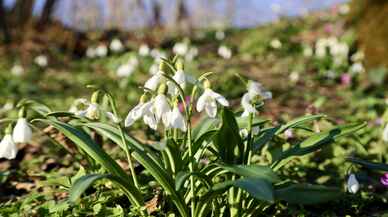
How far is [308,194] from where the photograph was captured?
1675 mm

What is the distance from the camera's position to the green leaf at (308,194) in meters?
1.65

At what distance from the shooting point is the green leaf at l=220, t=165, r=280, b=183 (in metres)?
1.64

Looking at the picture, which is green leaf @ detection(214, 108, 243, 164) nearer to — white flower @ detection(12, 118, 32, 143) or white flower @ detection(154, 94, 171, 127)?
white flower @ detection(154, 94, 171, 127)

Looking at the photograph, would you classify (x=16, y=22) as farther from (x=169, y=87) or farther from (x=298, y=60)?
(x=169, y=87)

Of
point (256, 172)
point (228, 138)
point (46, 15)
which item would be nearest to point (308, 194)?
point (256, 172)

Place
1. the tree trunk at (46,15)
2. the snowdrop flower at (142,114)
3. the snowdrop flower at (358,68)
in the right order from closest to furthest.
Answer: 1. the snowdrop flower at (142,114)
2. the snowdrop flower at (358,68)
3. the tree trunk at (46,15)

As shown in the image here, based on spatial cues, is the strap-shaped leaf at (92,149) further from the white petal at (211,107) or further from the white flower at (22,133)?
the white petal at (211,107)

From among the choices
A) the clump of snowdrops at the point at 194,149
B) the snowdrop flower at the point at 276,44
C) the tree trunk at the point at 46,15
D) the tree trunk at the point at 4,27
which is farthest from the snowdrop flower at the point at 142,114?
the tree trunk at the point at 46,15

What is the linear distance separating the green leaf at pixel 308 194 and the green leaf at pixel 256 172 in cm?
8

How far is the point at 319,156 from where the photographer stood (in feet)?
11.6

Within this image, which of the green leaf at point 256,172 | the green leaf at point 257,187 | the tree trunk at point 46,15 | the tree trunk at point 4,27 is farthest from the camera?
the tree trunk at point 46,15

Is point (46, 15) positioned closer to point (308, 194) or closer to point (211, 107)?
point (211, 107)

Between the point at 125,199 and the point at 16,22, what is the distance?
29.7 feet

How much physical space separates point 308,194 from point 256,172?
17cm
